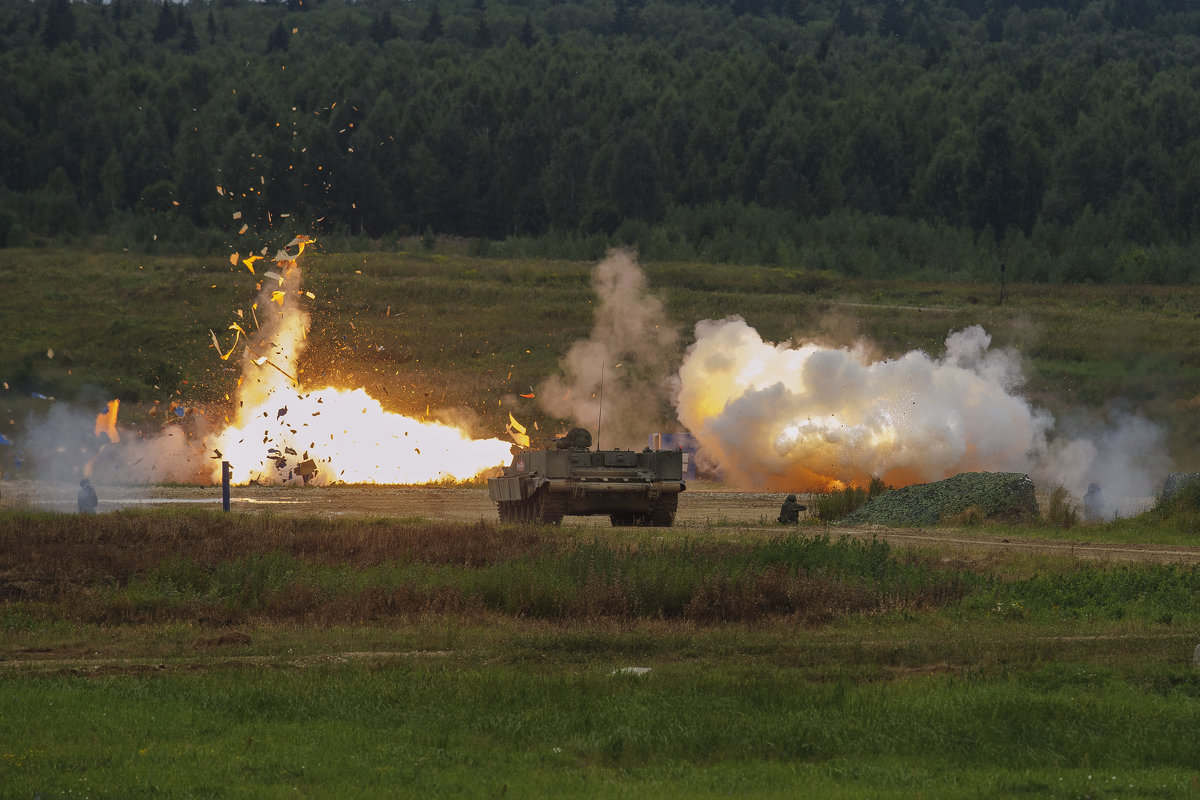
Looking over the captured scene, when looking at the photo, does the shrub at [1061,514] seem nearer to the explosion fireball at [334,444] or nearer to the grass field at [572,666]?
the grass field at [572,666]

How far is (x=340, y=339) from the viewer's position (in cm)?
7069

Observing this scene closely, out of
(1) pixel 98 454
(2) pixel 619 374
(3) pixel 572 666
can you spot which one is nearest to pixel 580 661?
(3) pixel 572 666

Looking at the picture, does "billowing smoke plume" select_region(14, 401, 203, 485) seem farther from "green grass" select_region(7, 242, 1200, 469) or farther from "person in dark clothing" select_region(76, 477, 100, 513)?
"person in dark clothing" select_region(76, 477, 100, 513)

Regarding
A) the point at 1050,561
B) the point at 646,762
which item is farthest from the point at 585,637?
the point at 1050,561

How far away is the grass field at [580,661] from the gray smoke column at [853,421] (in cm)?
1201

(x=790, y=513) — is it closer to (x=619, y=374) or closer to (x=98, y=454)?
(x=98, y=454)

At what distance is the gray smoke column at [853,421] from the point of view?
4544 centimetres

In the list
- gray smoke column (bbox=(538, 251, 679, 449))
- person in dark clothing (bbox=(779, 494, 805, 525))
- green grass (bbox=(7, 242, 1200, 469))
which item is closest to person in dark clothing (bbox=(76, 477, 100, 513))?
person in dark clothing (bbox=(779, 494, 805, 525))

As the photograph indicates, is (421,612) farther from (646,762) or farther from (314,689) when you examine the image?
(646,762)

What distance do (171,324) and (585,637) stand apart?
5942cm

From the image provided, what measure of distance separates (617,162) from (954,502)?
87.0 meters

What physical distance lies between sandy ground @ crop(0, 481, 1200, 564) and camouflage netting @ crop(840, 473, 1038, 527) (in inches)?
57.5

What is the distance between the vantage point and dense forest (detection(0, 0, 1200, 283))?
105375 millimetres

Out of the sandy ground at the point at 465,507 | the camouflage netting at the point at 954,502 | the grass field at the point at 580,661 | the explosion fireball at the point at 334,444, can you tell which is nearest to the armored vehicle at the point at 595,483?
the sandy ground at the point at 465,507
